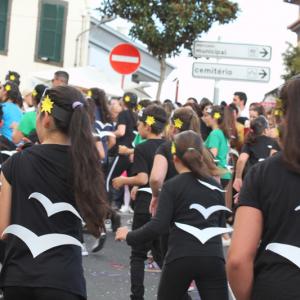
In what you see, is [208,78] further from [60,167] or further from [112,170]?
[60,167]

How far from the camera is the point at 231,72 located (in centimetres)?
1414

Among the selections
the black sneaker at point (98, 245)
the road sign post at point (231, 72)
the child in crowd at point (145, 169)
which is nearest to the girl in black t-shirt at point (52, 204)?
the child in crowd at point (145, 169)

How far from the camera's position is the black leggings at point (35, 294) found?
3783 mm

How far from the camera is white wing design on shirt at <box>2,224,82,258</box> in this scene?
12.6ft

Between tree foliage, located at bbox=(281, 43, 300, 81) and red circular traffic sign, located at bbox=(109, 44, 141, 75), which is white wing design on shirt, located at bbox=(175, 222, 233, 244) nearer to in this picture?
red circular traffic sign, located at bbox=(109, 44, 141, 75)

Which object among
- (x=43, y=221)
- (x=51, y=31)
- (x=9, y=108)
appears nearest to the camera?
(x=43, y=221)

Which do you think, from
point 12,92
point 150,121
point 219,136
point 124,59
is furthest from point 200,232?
point 124,59

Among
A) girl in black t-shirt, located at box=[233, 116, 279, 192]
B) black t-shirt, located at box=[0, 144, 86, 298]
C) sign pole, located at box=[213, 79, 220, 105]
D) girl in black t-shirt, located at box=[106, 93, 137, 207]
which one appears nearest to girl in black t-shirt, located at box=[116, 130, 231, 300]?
black t-shirt, located at box=[0, 144, 86, 298]

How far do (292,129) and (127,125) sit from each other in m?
9.31

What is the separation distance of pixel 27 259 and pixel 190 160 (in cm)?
185

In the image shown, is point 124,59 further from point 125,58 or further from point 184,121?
point 184,121

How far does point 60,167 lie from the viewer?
3.98 m

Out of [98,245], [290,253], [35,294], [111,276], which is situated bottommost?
[111,276]

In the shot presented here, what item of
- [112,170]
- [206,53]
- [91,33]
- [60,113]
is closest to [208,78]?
[206,53]
